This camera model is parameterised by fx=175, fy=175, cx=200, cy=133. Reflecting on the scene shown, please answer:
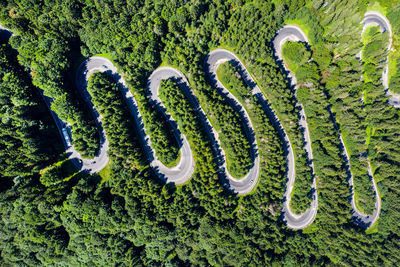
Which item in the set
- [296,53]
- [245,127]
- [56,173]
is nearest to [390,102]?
[296,53]

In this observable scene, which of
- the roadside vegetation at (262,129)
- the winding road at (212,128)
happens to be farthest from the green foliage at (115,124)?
the roadside vegetation at (262,129)

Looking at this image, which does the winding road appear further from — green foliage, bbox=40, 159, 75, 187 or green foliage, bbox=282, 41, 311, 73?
green foliage, bbox=282, 41, 311, 73

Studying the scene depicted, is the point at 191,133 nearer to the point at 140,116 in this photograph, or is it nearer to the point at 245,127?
the point at 140,116

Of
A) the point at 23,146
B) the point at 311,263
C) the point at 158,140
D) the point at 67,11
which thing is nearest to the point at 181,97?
the point at 158,140

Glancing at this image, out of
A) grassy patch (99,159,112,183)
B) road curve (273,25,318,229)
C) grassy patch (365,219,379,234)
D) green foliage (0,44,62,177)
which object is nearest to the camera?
green foliage (0,44,62,177)

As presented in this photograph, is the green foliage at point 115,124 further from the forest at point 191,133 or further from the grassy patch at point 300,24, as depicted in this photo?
the grassy patch at point 300,24

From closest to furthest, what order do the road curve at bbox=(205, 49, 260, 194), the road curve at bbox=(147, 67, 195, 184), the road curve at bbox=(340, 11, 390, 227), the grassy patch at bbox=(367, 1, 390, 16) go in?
1. the grassy patch at bbox=(367, 1, 390, 16)
2. the road curve at bbox=(340, 11, 390, 227)
3. the road curve at bbox=(147, 67, 195, 184)
4. the road curve at bbox=(205, 49, 260, 194)

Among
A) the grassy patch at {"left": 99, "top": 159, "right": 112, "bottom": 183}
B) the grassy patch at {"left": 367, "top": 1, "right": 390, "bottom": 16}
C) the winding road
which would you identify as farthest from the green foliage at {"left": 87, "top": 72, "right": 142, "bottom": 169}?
the grassy patch at {"left": 367, "top": 1, "right": 390, "bottom": 16}
